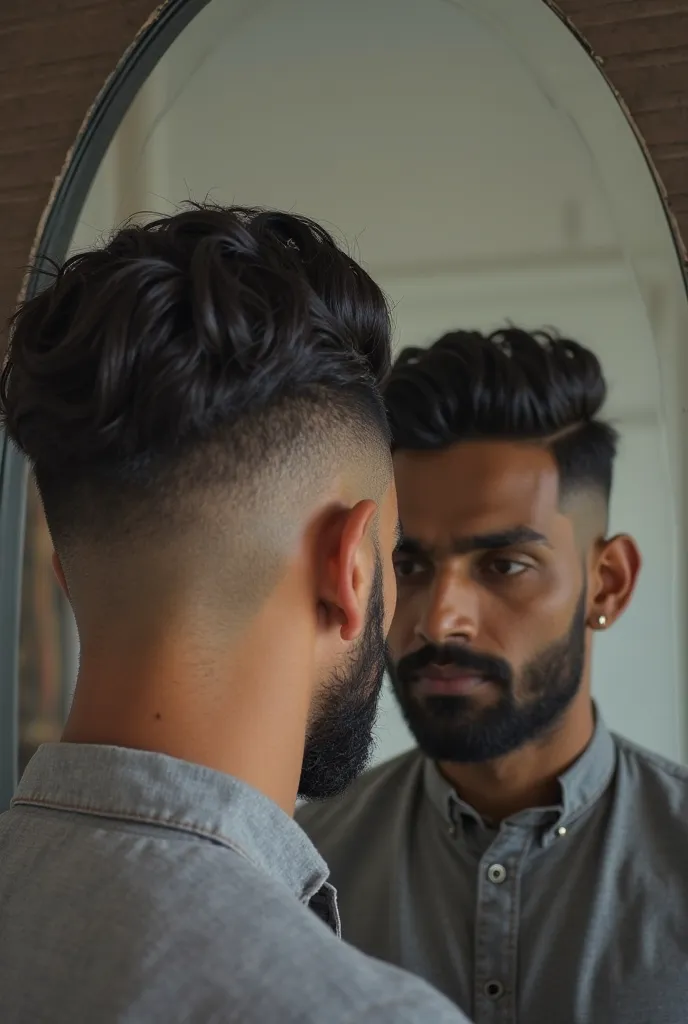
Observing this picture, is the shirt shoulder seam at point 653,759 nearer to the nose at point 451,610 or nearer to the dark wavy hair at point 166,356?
the nose at point 451,610

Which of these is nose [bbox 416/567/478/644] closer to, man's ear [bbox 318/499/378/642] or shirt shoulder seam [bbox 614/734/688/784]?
shirt shoulder seam [bbox 614/734/688/784]

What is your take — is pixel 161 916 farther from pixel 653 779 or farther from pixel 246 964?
pixel 653 779

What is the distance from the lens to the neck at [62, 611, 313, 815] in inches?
21.4

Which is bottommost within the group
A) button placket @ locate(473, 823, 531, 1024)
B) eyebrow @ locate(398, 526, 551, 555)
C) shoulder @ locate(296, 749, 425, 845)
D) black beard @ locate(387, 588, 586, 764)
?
button placket @ locate(473, 823, 531, 1024)

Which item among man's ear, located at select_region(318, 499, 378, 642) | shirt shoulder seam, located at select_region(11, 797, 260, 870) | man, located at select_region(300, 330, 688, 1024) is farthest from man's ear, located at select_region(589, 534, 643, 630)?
shirt shoulder seam, located at select_region(11, 797, 260, 870)

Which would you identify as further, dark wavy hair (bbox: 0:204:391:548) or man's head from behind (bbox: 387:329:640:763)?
man's head from behind (bbox: 387:329:640:763)

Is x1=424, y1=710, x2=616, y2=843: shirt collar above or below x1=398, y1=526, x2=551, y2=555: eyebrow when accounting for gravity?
below

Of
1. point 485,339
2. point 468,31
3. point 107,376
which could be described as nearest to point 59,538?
point 107,376

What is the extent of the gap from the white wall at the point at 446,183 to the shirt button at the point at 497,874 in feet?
0.49

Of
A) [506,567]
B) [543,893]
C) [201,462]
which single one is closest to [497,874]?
[543,893]

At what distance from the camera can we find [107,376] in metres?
0.54

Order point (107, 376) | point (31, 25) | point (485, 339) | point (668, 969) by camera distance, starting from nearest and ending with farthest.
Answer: point (107, 376)
point (668, 969)
point (485, 339)
point (31, 25)

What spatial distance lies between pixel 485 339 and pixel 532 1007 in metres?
0.52

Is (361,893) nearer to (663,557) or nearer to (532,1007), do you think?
(532,1007)
